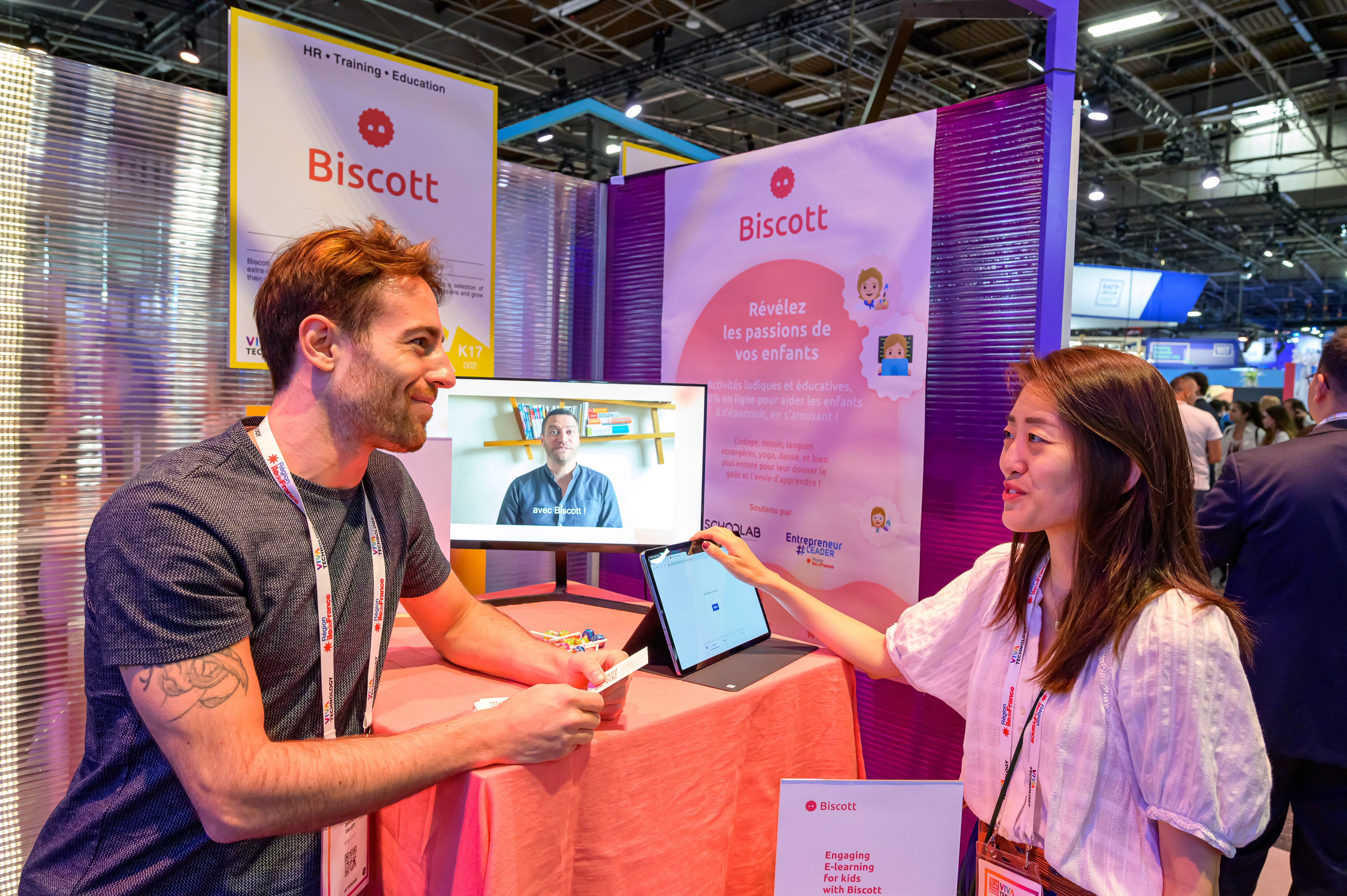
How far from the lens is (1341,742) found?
1986mm

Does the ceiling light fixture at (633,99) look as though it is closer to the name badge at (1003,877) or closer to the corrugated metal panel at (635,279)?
the corrugated metal panel at (635,279)

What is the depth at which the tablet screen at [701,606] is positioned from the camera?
5.17 feet

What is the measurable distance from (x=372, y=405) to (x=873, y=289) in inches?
57.5

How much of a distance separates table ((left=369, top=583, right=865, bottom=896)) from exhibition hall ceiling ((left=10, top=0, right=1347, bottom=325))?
5.20 meters

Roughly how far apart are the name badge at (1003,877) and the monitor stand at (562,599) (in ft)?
3.27

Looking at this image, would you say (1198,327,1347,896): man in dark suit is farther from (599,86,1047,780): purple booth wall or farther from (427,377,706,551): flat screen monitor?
(427,377,706,551): flat screen monitor

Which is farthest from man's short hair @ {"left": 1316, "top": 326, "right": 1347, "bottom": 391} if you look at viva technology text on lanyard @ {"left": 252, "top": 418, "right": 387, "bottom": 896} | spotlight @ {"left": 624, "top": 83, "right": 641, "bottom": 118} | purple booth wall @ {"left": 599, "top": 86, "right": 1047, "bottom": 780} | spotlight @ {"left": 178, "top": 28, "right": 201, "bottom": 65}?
spotlight @ {"left": 178, "top": 28, "right": 201, "bottom": 65}

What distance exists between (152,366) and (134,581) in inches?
49.8

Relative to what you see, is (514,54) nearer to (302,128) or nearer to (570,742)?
(302,128)

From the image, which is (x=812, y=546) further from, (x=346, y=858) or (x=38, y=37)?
(x=38, y=37)

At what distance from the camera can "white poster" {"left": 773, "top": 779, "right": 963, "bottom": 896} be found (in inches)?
47.5

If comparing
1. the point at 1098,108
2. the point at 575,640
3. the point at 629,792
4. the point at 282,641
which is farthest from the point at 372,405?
the point at 1098,108

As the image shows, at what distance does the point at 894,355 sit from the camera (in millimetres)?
2148

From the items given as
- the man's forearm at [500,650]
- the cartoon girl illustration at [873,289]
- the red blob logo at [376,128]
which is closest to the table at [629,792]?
the man's forearm at [500,650]
